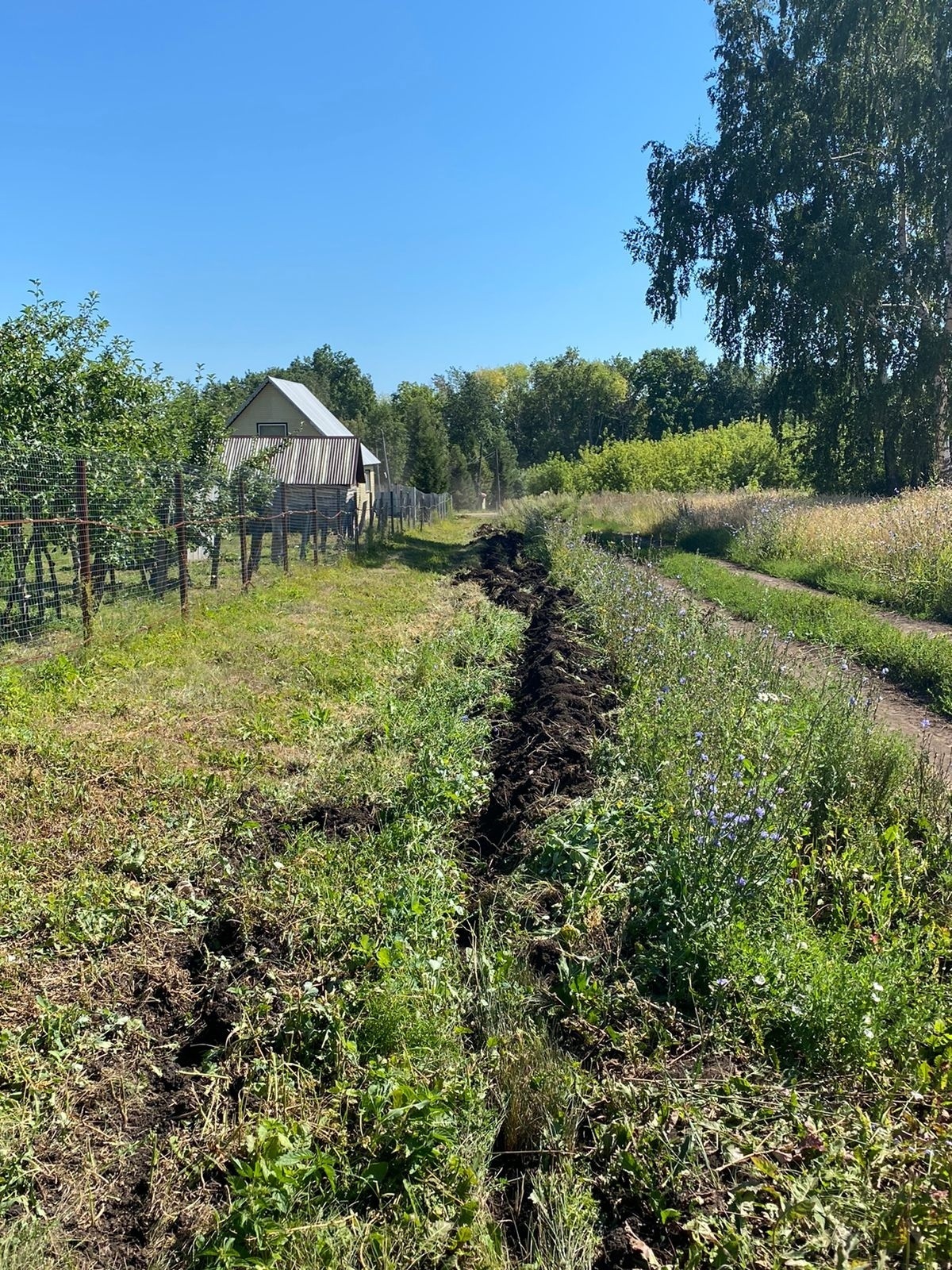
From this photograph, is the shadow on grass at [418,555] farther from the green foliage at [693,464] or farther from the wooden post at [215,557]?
the green foliage at [693,464]

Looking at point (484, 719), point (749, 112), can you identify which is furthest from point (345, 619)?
point (749, 112)

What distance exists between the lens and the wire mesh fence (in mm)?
7465

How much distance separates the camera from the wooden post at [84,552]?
7.64 metres

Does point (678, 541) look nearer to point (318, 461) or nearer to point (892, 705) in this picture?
point (892, 705)

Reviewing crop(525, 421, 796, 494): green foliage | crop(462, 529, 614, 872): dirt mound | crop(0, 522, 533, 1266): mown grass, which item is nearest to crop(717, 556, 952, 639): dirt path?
crop(462, 529, 614, 872): dirt mound

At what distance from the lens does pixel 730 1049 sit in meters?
2.59

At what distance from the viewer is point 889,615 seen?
9.93 m

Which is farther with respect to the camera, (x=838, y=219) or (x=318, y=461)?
(x=318, y=461)

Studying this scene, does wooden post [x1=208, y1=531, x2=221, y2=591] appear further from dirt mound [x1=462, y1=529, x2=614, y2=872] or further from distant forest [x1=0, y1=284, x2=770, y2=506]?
distant forest [x1=0, y1=284, x2=770, y2=506]

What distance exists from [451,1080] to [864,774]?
2.88 meters

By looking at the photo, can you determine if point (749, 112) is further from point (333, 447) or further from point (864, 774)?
point (864, 774)

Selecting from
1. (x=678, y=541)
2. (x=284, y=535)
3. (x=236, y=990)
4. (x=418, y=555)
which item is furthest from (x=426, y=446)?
(x=236, y=990)

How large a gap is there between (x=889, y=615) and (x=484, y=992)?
29.2ft

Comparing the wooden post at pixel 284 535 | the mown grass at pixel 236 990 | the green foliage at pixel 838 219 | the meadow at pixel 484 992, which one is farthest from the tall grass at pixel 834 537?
the wooden post at pixel 284 535
